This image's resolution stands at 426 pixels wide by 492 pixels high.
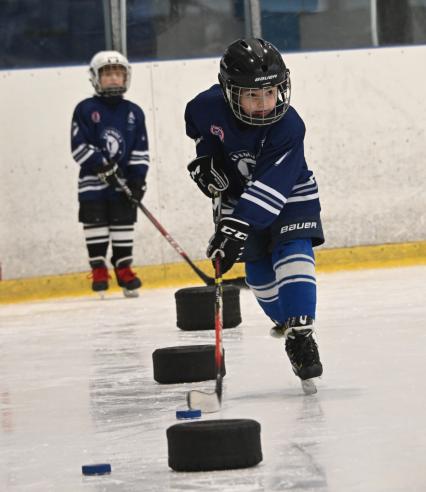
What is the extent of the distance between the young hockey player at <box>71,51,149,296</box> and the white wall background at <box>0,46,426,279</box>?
26cm

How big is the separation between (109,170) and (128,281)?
57 cm

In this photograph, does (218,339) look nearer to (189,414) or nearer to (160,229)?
(189,414)

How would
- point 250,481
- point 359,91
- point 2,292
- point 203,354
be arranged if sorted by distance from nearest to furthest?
1. point 250,481
2. point 203,354
3. point 2,292
4. point 359,91

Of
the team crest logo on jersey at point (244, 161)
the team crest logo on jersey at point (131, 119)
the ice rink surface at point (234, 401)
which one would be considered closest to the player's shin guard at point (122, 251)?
the team crest logo on jersey at point (131, 119)

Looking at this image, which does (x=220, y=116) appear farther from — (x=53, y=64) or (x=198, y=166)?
(x=53, y=64)

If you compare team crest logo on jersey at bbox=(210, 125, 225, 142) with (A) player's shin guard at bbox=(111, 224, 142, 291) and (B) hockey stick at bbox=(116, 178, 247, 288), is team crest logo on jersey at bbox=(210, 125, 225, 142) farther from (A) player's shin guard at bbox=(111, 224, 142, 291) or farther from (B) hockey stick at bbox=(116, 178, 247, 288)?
(A) player's shin guard at bbox=(111, 224, 142, 291)

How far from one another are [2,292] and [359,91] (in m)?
2.25

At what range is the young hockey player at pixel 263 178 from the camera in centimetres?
377

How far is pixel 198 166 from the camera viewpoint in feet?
13.1

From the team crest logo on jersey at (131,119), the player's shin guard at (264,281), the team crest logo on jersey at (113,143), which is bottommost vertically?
the player's shin guard at (264,281)

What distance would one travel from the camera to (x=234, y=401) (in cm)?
384

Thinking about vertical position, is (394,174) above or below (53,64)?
below

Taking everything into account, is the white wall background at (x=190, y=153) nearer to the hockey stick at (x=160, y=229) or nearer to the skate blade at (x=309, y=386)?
the hockey stick at (x=160, y=229)

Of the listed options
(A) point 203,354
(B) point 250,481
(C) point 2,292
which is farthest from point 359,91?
(B) point 250,481
